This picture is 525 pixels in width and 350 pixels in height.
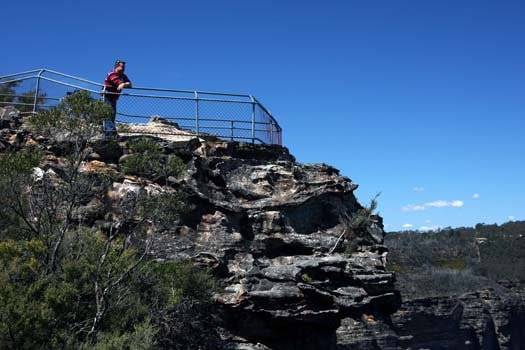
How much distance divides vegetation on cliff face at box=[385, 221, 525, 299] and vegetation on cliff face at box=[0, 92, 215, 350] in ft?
112

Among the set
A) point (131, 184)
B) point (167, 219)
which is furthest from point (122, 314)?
point (131, 184)

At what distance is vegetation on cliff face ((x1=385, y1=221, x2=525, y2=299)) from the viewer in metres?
48.8

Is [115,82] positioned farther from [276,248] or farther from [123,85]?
[276,248]

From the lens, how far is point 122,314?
448 inches

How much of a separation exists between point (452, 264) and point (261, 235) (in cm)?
5746

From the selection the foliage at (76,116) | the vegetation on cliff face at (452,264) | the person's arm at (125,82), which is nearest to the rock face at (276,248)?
the person's arm at (125,82)

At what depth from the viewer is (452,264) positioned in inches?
2689

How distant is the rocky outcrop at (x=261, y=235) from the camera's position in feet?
47.7

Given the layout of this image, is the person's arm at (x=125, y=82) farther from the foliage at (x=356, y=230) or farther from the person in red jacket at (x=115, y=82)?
the foliage at (x=356, y=230)

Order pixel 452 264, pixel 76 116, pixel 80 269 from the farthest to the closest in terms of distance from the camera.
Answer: pixel 452 264, pixel 76 116, pixel 80 269

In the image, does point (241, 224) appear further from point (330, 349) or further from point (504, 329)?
point (504, 329)

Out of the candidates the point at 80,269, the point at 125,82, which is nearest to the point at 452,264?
the point at 125,82

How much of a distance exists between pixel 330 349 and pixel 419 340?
76.5ft

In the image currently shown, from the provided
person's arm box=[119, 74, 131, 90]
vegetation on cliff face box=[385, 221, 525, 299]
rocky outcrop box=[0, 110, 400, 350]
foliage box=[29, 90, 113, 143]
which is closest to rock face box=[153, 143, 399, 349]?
rocky outcrop box=[0, 110, 400, 350]
